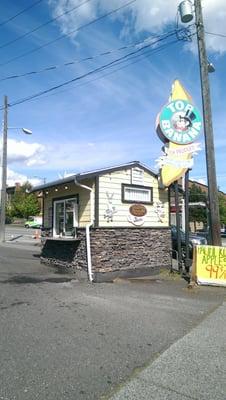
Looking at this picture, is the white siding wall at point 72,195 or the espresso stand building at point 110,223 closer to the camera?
the espresso stand building at point 110,223

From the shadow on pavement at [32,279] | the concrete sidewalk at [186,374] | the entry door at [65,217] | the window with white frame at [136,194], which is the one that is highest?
the window with white frame at [136,194]

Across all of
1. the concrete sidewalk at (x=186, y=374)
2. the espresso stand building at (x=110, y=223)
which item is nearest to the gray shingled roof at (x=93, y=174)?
the espresso stand building at (x=110, y=223)

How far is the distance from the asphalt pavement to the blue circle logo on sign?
16.0 ft

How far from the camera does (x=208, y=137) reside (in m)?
13.4

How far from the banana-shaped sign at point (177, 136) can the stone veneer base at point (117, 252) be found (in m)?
2.13

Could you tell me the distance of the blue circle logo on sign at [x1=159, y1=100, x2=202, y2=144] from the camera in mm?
14000

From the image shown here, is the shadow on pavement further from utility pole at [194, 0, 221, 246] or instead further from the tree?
the tree

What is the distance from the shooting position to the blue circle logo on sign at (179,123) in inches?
551

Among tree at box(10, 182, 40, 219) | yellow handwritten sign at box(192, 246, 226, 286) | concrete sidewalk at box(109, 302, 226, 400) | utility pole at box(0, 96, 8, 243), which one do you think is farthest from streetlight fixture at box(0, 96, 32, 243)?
tree at box(10, 182, 40, 219)

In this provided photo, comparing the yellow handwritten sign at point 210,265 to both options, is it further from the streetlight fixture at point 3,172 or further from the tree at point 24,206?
the tree at point 24,206

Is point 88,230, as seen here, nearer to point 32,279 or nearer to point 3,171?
point 32,279

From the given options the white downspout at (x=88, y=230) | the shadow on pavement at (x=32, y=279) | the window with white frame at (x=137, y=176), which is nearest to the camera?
the shadow on pavement at (x=32, y=279)

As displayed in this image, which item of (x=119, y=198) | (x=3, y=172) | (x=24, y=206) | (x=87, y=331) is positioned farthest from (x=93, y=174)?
(x=24, y=206)

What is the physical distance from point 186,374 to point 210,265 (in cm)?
730
